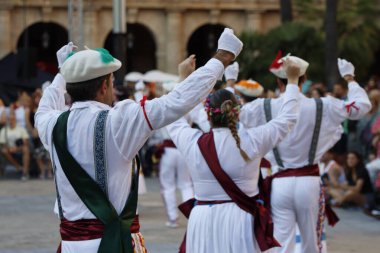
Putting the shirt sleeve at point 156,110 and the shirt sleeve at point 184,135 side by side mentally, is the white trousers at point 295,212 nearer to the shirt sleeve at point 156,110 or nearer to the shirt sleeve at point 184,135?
the shirt sleeve at point 184,135

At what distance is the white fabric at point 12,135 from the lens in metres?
19.8

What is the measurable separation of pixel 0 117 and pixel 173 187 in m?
8.21

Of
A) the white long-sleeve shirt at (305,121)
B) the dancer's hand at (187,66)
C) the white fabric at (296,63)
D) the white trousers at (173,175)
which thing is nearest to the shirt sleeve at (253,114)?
the white long-sleeve shirt at (305,121)

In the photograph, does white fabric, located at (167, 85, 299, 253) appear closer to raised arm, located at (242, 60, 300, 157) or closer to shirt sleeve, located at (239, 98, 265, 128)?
raised arm, located at (242, 60, 300, 157)

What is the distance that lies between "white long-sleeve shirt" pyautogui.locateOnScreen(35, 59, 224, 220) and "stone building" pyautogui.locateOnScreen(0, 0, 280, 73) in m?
29.2

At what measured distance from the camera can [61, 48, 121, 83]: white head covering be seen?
4.84 meters

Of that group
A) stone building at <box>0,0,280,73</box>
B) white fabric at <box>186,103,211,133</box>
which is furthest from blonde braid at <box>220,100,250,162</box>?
stone building at <box>0,0,280,73</box>

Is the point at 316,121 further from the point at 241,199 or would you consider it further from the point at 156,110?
the point at 156,110

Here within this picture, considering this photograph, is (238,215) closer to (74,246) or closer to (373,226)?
(74,246)

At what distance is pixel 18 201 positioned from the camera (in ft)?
52.2

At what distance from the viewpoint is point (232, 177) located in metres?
6.67

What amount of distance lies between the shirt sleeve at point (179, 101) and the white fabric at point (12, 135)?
50.5 feet

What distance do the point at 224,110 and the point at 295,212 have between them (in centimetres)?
177

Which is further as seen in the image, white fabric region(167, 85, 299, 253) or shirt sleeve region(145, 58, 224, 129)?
white fabric region(167, 85, 299, 253)
